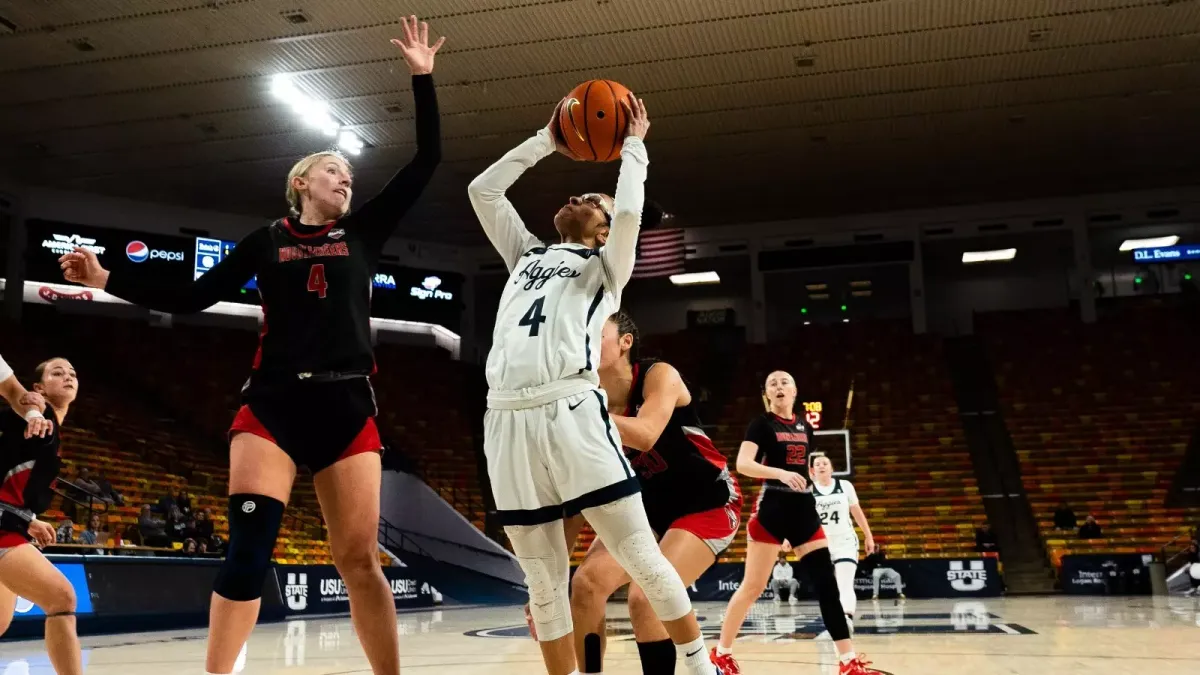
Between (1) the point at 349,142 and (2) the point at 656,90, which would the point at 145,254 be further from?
(2) the point at 656,90

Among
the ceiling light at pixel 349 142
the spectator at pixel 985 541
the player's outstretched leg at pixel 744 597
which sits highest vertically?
the ceiling light at pixel 349 142

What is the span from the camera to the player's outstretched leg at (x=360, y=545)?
11.2ft

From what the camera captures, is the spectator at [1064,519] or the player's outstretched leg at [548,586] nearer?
the player's outstretched leg at [548,586]

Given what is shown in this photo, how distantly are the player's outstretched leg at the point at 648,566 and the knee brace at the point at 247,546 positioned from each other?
993 mm

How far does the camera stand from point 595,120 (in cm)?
376

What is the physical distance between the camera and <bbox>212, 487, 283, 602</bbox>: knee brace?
3147mm

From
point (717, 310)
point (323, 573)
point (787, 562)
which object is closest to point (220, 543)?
point (323, 573)

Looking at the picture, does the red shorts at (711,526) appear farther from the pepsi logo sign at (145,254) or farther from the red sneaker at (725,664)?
the pepsi logo sign at (145,254)

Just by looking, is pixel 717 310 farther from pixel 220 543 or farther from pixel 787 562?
pixel 220 543

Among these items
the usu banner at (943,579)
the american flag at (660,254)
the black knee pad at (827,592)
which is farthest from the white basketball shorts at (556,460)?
the american flag at (660,254)

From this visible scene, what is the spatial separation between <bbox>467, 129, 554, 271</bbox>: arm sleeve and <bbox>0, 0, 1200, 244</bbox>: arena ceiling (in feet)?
34.2

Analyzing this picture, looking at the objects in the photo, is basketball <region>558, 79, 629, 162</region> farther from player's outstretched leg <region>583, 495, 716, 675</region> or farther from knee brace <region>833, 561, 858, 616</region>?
knee brace <region>833, 561, 858, 616</region>

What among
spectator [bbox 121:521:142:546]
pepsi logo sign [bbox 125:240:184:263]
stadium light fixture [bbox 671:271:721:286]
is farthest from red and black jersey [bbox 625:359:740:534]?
stadium light fixture [bbox 671:271:721:286]

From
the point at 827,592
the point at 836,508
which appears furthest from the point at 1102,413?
the point at 827,592
